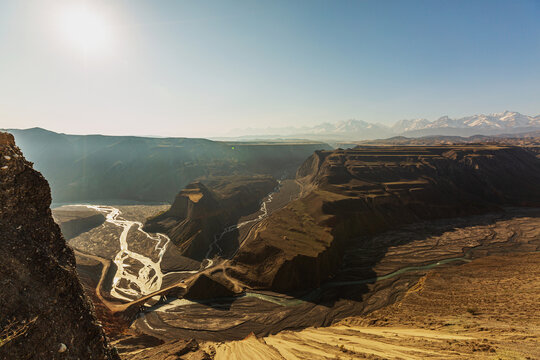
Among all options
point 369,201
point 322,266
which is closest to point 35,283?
point 322,266

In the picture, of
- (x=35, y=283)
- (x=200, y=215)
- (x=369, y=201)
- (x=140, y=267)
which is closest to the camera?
(x=35, y=283)

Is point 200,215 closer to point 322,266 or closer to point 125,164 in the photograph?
point 322,266

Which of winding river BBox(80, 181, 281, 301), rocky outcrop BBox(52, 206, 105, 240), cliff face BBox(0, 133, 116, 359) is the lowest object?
winding river BBox(80, 181, 281, 301)

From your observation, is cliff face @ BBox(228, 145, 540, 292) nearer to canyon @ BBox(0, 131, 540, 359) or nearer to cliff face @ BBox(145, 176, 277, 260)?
canyon @ BBox(0, 131, 540, 359)

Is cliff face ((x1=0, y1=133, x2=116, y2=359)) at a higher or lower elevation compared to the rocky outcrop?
higher

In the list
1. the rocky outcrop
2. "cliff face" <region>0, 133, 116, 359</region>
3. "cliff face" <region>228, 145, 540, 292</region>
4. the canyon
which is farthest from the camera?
the rocky outcrop

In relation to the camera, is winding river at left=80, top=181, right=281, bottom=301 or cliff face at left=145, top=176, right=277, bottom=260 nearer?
winding river at left=80, top=181, right=281, bottom=301

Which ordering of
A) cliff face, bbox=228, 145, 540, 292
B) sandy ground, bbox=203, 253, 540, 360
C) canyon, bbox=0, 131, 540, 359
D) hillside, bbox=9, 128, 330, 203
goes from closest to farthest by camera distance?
sandy ground, bbox=203, 253, 540, 360, canyon, bbox=0, 131, 540, 359, cliff face, bbox=228, 145, 540, 292, hillside, bbox=9, 128, 330, 203

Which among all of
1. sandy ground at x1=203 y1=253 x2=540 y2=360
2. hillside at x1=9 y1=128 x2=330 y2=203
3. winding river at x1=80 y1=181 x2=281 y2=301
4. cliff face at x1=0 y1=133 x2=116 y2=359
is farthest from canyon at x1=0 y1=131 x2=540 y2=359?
hillside at x1=9 y1=128 x2=330 y2=203
